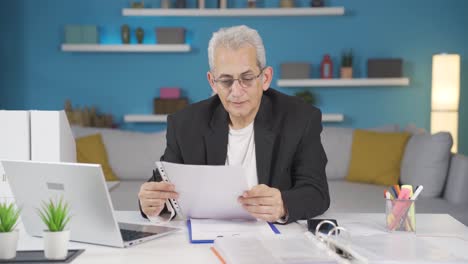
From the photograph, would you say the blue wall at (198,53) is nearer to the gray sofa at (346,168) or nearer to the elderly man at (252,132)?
the gray sofa at (346,168)

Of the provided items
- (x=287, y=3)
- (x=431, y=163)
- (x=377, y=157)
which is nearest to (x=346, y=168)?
(x=377, y=157)

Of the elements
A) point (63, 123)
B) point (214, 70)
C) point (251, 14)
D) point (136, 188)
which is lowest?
point (136, 188)

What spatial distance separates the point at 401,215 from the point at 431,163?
105 inches

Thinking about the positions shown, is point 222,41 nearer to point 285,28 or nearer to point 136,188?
point 136,188

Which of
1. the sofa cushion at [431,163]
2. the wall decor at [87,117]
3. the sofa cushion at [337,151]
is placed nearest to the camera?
the sofa cushion at [431,163]

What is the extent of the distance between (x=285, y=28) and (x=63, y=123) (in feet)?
13.6

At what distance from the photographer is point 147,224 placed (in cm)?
198

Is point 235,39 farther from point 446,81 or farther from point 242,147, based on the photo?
point 446,81

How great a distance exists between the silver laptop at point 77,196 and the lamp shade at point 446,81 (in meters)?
4.30

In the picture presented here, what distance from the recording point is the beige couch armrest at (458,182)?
163 inches

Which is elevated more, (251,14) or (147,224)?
(251,14)

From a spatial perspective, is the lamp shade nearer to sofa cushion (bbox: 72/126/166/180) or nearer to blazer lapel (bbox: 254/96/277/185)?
sofa cushion (bbox: 72/126/166/180)

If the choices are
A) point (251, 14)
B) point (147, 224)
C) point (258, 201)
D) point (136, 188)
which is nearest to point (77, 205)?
point (147, 224)

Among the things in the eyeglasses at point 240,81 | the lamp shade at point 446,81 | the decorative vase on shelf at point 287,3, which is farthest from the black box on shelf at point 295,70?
the eyeglasses at point 240,81
